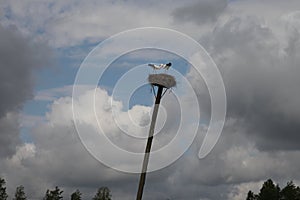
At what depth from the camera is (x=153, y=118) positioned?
3675cm

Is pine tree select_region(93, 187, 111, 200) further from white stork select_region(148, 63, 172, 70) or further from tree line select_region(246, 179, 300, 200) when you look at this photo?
white stork select_region(148, 63, 172, 70)

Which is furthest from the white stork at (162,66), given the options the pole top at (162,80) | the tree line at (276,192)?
the tree line at (276,192)

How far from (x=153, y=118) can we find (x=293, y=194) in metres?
156

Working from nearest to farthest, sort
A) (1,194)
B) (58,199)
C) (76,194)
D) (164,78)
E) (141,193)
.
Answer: (141,193) → (164,78) → (1,194) → (58,199) → (76,194)

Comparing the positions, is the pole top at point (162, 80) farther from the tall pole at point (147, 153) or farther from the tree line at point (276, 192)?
the tree line at point (276, 192)

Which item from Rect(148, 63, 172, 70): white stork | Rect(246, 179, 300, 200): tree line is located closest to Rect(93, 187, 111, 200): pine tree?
Rect(246, 179, 300, 200): tree line

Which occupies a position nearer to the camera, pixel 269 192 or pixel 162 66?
pixel 162 66

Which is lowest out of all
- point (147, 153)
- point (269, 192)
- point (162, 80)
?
→ point (147, 153)

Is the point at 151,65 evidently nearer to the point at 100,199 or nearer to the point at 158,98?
the point at 158,98

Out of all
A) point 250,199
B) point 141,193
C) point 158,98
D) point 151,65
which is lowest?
point 141,193

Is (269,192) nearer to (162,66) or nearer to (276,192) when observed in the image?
(276,192)

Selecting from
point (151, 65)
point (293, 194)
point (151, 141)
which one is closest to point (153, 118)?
point (151, 141)

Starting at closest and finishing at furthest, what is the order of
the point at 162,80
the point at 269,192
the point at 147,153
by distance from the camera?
1. the point at 147,153
2. the point at 162,80
3. the point at 269,192

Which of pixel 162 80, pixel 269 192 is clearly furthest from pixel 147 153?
pixel 269 192
